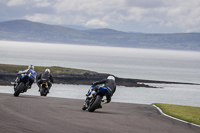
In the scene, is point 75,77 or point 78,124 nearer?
point 78,124

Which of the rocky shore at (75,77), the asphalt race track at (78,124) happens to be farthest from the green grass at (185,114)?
the rocky shore at (75,77)

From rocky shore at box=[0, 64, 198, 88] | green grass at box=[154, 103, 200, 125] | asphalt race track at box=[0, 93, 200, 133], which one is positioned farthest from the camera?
rocky shore at box=[0, 64, 198, 88]

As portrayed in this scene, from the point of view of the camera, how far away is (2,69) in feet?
390

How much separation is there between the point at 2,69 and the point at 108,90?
105 meters

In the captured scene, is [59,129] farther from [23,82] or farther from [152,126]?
[23,82]

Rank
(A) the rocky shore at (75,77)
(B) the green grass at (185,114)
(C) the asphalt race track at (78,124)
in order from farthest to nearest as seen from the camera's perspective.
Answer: (A) the rocky shore at (75,77), (B) the green grass at (185,114), (C) the asphalt race track at (78,124)

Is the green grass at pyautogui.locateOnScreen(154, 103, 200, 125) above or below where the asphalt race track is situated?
below

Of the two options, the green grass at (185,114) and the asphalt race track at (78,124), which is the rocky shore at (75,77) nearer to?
the green grass at (185,114)

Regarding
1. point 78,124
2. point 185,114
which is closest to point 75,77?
point 185,114

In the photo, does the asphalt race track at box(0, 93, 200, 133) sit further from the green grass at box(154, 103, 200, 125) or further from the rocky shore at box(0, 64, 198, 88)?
the rocky shore at box(0, 64, 198, 88)

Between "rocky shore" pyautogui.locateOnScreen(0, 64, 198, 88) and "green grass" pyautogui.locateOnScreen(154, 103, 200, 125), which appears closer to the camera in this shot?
"green grass" pyautogui.locateOnScreen(154, 103, 200, 125)

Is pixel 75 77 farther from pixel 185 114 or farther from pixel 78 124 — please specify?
pixel 78 124

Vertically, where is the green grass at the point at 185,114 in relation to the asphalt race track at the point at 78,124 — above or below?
below

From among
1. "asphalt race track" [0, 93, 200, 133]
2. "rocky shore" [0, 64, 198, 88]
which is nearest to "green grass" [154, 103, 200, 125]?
"asphalt race track" [0, 93, 200, 133]
